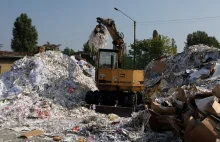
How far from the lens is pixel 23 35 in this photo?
32.5 metres

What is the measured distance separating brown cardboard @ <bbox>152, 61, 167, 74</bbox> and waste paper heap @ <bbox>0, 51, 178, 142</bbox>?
3.44m

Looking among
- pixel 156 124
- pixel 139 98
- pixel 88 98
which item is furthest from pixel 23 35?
pixel 156 124

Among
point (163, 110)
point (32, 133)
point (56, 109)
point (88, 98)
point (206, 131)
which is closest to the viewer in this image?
point (206, 131)

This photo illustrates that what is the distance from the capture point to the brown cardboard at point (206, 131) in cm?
550

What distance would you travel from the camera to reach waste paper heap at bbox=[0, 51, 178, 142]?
7491mm

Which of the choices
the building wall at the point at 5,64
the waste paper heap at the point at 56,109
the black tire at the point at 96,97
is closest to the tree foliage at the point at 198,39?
the building wall at the point at 5,64

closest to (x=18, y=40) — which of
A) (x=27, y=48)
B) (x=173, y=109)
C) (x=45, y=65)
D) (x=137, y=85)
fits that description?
(x=27, y=48)

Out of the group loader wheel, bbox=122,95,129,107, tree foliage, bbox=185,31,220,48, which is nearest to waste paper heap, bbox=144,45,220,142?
loader wheel, bbox=122,95,129,107

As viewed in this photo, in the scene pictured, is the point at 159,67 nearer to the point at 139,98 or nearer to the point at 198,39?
the point at 139,98

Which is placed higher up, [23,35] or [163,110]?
[23,35]

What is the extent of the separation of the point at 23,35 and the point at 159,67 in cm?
2060

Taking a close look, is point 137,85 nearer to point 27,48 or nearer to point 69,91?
point 69,91

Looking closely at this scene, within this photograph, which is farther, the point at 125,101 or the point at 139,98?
the point at 139,98

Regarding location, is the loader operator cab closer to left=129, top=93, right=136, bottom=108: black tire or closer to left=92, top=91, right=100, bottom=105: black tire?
left=92, top=91, right=100, bottom=105: black tire
